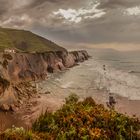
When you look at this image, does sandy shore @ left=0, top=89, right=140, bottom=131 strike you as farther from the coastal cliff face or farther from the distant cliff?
the coastal cliff face

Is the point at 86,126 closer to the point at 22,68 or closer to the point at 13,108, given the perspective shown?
the point at 13,108

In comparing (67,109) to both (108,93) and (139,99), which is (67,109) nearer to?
(139,99)

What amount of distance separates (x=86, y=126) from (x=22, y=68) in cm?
7983

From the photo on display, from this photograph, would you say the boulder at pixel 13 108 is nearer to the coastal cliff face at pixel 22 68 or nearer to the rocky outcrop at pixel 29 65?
the coastal cliff face at pixel 22 68

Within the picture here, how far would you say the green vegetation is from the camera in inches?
1032

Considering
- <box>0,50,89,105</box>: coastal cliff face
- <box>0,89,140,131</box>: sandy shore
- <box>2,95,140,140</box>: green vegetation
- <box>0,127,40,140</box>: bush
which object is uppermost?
<box>0,50,89,105</box>: coastal cliff face

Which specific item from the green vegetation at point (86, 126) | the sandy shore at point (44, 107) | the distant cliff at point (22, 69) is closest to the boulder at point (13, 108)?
the distant cliff at point (22, 69)

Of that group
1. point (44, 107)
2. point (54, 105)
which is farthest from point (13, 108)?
point (54, 105)

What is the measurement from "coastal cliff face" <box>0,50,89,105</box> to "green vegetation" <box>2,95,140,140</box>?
32323mm

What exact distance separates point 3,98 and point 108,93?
96.7ft

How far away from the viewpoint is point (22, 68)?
105812mm

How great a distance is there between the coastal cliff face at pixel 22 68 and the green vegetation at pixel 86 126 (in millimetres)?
32323

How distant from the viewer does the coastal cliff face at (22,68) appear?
208ft

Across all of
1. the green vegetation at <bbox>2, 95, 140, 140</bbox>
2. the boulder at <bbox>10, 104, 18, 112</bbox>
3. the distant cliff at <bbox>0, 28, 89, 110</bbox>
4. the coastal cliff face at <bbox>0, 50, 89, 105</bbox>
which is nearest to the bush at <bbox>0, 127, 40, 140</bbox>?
the green vegetation at <bbox>2, 95, 140, 140</bbox>
